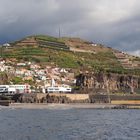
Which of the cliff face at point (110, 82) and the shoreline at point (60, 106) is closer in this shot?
the shoreline at point (60, 106)

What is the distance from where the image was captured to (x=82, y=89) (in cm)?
18275

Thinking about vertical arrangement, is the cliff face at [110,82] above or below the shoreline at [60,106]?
above

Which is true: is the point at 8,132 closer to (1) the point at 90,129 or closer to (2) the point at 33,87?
(1) the point at 90,129

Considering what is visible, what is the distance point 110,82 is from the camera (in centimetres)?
19088

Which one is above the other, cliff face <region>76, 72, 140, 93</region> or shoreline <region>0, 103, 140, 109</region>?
cliff face <region>76, 72, 140, 93</region>

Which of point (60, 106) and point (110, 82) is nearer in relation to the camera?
point (60, 106)

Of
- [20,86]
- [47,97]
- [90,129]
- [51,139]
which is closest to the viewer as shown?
[51,139]

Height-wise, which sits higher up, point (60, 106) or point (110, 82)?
point (110, 82)

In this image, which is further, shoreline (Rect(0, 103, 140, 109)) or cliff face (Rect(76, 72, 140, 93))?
cliff face (Rect(76, 72, 140, 93))

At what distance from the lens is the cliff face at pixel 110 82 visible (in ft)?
616

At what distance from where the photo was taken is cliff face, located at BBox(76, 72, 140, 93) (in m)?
188

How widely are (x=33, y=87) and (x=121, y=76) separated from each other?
31.2m

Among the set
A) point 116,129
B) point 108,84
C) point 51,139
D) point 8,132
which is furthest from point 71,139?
point 108,84

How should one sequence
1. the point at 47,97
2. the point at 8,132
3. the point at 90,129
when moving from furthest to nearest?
the point at 47,97 → the point at 90,129 → the point at 8,132
